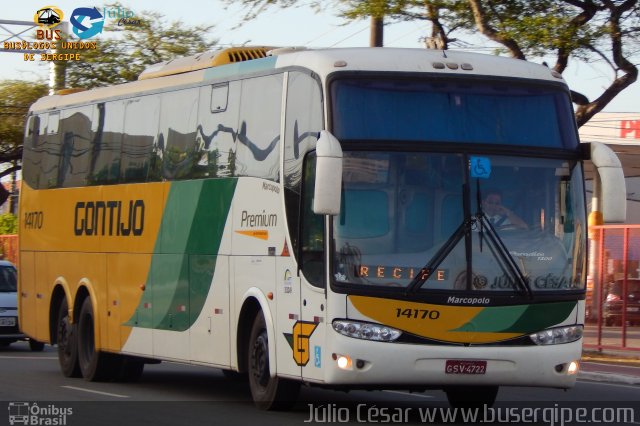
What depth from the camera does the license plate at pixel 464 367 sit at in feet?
39.1

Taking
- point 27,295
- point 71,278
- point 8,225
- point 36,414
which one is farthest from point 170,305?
point 8,225

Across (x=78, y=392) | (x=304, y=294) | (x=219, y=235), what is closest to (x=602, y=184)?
(x=304, y=294)

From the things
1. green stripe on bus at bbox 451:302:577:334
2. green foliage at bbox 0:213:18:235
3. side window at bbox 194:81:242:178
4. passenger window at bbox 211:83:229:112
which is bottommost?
green stripe on bus at bbox 451:302:577:334

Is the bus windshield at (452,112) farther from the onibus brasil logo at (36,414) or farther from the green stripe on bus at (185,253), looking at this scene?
the onibus brasil logo at (36,414)

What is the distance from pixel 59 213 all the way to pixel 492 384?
916 cm

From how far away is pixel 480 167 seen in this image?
12352mm

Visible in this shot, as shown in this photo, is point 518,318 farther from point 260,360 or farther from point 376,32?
point 376,32

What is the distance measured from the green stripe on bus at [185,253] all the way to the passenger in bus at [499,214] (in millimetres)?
3172

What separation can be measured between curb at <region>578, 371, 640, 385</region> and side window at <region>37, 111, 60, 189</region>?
8338mm

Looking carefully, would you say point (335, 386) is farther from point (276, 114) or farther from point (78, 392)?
point (78, 392)

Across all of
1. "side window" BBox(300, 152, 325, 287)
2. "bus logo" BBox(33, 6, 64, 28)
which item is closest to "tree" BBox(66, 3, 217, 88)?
"bus logo" BBox(33, 6, 64, 28)

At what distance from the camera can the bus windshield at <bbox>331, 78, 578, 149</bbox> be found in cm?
1232

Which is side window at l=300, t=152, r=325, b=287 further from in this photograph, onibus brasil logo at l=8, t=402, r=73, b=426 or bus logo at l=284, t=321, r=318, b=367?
onibus brasil logo at l=8, t=402, r=73, b=426

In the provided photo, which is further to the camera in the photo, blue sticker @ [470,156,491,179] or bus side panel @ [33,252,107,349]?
bus side panel @ [33,252,107,349]
